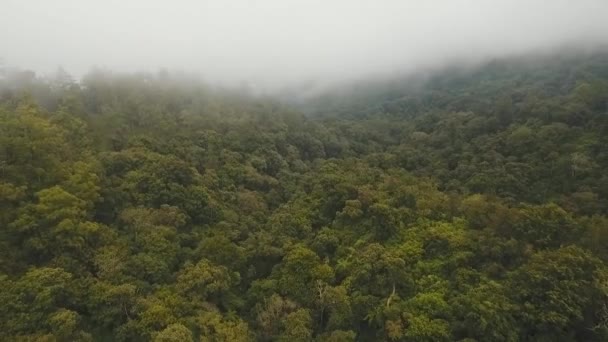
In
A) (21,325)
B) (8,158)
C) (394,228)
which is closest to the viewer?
(21,325)

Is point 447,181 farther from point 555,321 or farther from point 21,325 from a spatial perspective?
point 21,325

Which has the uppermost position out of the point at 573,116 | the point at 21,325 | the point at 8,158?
the point at 8,158

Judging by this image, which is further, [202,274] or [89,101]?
[89,101]

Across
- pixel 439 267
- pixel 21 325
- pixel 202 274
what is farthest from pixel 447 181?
pixel 21 325

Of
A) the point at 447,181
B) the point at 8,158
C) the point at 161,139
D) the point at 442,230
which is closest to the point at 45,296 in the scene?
the point at 8,158

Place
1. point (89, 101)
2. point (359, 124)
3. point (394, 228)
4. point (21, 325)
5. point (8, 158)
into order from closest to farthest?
point (21, 325)
point (8, 158)
point (394, 228)
point (89, 101)
point (359, 124)

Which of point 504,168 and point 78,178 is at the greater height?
point 78,178

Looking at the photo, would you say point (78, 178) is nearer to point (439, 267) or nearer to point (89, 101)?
point (89, 101)
